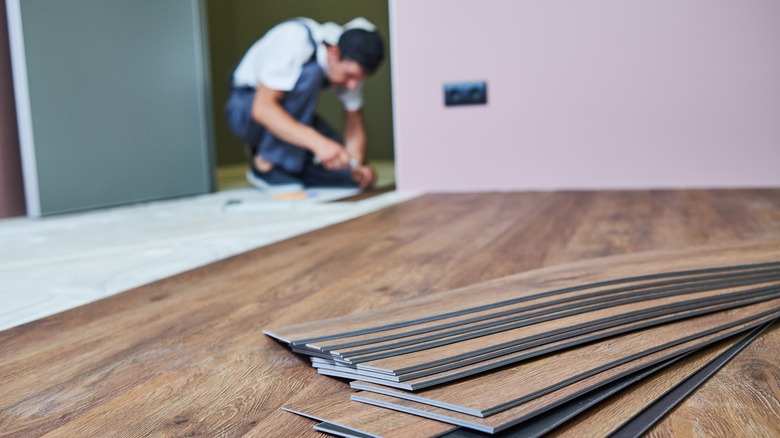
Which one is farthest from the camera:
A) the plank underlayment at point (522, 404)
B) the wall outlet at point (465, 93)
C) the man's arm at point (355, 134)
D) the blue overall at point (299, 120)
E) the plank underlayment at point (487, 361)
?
the man's arm at point (355, 134)

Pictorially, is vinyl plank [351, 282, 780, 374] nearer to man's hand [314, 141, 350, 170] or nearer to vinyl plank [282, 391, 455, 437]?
vinyl plank [282, 391, 455, 437]

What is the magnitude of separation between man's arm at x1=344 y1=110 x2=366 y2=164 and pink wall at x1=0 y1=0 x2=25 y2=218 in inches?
68.3

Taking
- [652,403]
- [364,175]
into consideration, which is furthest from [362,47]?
[652,403]

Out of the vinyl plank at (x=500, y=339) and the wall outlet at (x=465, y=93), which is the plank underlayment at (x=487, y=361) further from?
the wall outlet at (x=465, y=93)

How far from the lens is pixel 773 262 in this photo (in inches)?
51.8

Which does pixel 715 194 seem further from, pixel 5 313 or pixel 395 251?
pixel 5 313

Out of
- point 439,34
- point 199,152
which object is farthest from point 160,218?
point 439,34

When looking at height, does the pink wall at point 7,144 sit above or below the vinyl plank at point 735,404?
above

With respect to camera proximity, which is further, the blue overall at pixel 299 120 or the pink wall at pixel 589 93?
the blue overall at pixel 299 120

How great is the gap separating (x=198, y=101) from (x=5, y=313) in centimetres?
248

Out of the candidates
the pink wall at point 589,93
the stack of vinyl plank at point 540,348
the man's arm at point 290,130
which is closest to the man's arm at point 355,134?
the man's arm at point 290,130

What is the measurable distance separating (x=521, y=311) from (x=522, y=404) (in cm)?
31

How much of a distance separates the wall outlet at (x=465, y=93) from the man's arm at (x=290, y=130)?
0.56 meters

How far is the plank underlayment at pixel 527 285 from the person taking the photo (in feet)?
3.35
